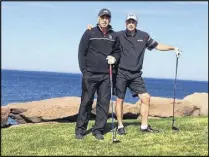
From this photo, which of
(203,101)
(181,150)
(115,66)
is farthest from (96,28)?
(203,101)

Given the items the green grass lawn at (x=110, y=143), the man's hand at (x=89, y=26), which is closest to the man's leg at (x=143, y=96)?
the green grass lawn at (x=110, y=143)

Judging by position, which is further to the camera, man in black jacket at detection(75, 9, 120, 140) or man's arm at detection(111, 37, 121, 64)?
man's arm at detection(111, 37, 121, 64)

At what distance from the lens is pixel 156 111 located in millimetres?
23094

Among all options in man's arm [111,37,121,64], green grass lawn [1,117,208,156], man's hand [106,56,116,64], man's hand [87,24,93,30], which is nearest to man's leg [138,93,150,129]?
green grass lawn [1,117,208,156]

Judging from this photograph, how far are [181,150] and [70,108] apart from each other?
12.2 meters

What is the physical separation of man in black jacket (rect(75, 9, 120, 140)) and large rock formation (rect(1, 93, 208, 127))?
344 inches

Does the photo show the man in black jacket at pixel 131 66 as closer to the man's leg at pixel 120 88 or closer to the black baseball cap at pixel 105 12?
the man's leg at pixel 120 88

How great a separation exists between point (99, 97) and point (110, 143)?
1.33 meters

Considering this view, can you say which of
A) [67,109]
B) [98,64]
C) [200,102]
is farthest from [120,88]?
[200,102]

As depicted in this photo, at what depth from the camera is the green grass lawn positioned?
9.41 m

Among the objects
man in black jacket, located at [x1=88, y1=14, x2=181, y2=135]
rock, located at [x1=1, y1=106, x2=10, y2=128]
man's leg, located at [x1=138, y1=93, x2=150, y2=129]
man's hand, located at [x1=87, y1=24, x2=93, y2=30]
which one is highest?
man's hand, located at [x1=87, y1=24, x2=93, y2=30]

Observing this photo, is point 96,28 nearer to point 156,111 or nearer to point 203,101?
point 156,111

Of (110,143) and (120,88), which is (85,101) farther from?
(110,143)

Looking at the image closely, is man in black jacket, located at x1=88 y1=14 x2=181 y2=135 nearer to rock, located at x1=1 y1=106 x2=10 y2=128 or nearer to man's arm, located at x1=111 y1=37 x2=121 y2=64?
man's arm, located at x1=111 y1=37 x2=121 y2=64
